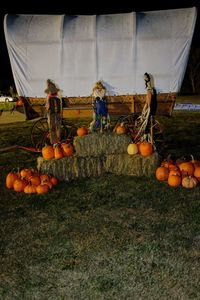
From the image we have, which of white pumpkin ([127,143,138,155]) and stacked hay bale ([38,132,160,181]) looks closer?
stacked hay bale ([38,132,160,181])

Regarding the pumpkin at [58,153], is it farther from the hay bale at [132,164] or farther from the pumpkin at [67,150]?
the hay bale at [132,164]

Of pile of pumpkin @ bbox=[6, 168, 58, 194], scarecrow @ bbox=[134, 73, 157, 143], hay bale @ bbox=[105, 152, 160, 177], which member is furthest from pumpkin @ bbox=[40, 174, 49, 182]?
scarecrow @ bbox=[134, 73, 157, 143]

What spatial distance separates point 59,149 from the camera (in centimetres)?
709

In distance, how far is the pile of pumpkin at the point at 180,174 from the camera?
636 centimetres

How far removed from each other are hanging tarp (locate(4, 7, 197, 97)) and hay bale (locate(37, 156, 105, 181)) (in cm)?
322

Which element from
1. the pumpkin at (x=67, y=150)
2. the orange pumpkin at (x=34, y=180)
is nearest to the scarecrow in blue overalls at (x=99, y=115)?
the pumpkin at (x=67, y=150)

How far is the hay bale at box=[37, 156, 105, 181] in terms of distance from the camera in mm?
7008

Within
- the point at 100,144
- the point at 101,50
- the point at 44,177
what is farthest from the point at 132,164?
the point at 101,50

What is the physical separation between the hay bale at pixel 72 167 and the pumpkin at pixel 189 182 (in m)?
1.68

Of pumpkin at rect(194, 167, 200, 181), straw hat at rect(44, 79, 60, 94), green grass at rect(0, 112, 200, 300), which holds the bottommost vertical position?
green grass at rect(0, 112, 200, 300)

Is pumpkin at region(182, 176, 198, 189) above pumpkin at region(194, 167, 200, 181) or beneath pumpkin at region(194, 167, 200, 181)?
beneath

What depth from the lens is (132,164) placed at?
716cm

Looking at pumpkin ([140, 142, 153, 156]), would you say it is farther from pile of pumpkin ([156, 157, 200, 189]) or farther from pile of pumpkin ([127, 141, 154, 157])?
pile of pumpkin ([156, 157, 200, 189])

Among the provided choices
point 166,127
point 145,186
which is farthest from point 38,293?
point 166,127
